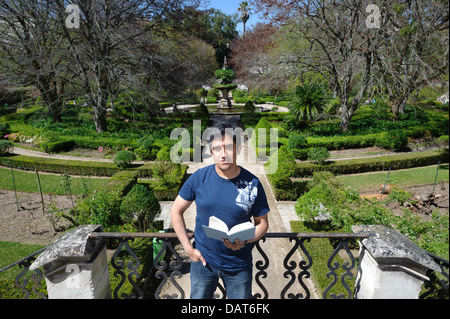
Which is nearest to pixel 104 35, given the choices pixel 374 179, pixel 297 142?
pixel 297 142

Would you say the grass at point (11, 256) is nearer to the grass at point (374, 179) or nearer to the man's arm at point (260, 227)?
the man's arm at point (260, 227)

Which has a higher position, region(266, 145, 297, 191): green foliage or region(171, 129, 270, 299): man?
region(171, 129, 270, 299): man

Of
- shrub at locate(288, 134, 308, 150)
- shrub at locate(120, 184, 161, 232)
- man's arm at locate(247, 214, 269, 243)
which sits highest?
man's arm at locate(247, 214, 269, 243)

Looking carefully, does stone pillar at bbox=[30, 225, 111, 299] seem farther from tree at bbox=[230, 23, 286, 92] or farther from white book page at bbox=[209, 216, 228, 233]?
tree at bbox=[230, 23, 286, 92]

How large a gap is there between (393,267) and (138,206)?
17.6ft

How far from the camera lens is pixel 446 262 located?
2168 mm

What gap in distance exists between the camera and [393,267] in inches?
91.0

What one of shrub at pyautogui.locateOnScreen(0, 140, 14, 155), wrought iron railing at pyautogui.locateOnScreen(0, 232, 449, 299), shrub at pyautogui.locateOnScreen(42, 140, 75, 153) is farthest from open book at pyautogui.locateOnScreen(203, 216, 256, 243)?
shrub at pyautogui.locateOnScreen(0, 140, 14, 155)

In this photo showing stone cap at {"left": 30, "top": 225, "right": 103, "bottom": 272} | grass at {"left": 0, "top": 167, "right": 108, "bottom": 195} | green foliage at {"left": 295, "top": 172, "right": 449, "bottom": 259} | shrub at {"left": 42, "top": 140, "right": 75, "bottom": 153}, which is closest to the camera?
stone cap at {"left": 30, "top": 225, "right": 103, "bottom": 272}

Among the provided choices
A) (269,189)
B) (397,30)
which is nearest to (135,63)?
(269,189)

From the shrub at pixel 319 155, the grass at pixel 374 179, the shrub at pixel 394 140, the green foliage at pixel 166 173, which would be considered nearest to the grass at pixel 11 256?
the green foliage at pixel 166 173

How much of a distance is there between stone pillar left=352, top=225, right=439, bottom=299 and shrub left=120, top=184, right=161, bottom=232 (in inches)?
202

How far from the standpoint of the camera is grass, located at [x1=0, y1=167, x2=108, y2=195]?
991 cm
